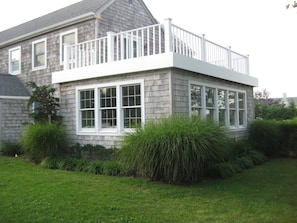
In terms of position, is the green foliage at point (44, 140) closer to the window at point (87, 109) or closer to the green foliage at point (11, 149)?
the window at point (87, 109)

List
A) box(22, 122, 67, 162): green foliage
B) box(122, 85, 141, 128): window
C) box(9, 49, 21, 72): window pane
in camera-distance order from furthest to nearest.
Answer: box(9, 49, 21, 72): window pane, box(22, 122, 67, 162): green foliage, box(122, 85, 141, 128): window

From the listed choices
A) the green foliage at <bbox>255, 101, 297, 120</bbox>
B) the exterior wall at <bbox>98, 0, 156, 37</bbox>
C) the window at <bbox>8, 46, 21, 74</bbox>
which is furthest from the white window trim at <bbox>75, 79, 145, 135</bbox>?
the green foliage at <bbox>255, 101, 297, 120</bbox>

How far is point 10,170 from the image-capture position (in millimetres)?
9023

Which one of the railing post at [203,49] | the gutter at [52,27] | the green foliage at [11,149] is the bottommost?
the green foliage at [11,149]

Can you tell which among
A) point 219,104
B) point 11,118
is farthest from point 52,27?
point 219,104

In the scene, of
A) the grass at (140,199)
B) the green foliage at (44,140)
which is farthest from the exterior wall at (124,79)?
the grass at (140,199)

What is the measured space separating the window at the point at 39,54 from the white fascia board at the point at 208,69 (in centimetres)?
873

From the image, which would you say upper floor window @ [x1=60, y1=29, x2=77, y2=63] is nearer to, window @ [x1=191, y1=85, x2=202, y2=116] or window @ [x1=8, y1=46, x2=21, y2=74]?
window @ [x1=8, y1=46, x2=21, y2=74]

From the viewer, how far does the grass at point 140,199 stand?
4812 mm

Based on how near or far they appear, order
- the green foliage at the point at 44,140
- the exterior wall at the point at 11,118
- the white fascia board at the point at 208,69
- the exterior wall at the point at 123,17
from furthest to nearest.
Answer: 1. the exterior wall at the point at 11,118
2. the exterior wall at the point at 123,17
3. the green foliage at the point at 44,140
4. the white fascia board at the point at 208,69

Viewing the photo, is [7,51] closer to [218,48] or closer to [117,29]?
[117,29]

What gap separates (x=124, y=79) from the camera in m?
9.87

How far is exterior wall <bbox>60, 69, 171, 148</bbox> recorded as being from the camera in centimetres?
895

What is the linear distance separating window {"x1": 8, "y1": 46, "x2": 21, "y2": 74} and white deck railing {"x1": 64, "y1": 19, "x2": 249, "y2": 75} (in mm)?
6010
